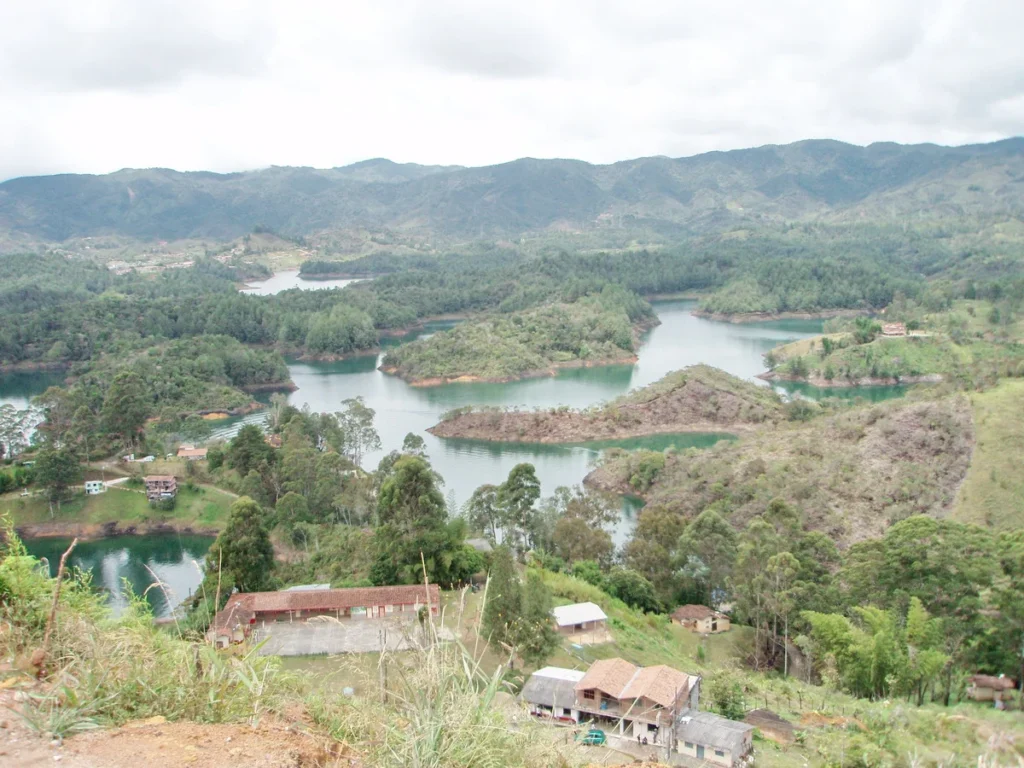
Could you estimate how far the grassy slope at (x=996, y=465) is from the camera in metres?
18.7

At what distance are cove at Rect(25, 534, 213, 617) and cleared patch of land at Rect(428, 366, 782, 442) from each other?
1402 centimetres

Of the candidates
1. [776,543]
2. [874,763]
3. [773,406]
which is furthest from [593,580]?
[773,406]

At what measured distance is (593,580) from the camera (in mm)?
16297

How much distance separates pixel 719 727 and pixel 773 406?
28961 millimetres

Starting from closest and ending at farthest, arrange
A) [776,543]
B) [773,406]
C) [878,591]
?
1. [878,591]
2. [776,543]
3. [773,406]

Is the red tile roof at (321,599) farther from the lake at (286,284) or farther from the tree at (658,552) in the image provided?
the lake at (286,284)

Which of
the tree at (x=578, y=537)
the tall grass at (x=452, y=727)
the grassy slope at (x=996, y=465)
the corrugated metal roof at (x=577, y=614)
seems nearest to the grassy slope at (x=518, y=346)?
the tree at (x=578, y=537)

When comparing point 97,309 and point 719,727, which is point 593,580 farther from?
point 97,309

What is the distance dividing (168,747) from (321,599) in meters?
10.9

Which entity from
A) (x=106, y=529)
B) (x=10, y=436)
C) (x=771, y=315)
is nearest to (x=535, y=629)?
(x=106, y=529)

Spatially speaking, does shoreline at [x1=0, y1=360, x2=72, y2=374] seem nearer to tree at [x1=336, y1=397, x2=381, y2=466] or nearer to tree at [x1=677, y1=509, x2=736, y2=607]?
tree at [x1=336, y1=397, x2=381, y2=466]

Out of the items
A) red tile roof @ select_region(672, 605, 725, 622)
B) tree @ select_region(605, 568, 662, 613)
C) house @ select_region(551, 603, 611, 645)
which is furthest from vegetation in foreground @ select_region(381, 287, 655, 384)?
house @ select_region(551, 603, 611, 645)

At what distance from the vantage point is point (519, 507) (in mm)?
20156

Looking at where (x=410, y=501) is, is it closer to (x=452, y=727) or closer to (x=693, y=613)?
(x=693, y=613)
